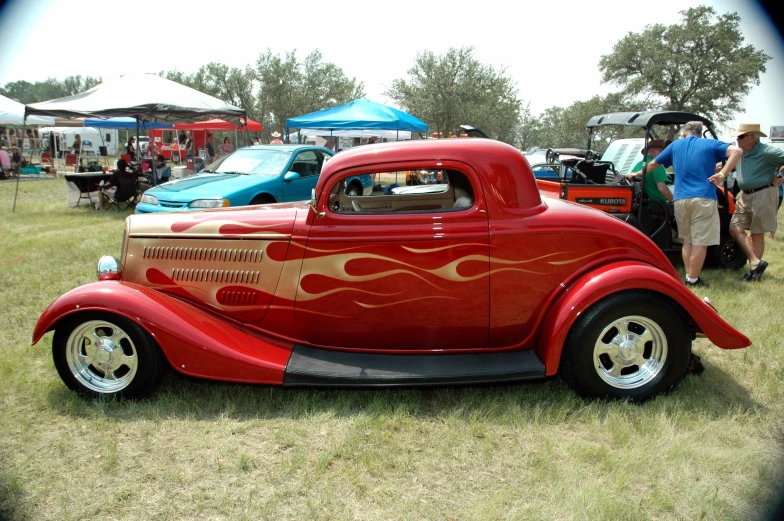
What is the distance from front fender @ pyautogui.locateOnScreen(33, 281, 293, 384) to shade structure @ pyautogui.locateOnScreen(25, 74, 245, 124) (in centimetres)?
987

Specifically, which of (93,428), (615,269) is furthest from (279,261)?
(615,269)

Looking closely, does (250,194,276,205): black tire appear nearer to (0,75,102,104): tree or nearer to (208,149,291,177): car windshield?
(208,149,291,177): car windshield

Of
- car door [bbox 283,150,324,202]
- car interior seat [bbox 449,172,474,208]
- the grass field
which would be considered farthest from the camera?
car door [bbox 283,150,324,202]

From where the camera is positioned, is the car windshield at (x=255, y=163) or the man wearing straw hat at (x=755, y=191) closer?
the man wearing straw hat at (x=755, y=191)

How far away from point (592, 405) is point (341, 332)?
178cm

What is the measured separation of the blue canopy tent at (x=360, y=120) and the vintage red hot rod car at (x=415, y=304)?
38.0ft

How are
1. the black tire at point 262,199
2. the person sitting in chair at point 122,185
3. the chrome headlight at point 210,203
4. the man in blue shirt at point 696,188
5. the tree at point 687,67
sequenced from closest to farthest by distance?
the man in blue shirt at point 696,188
the chrome headlight at point 210,203
the black tire at point 262,199
the person sitting in chair at point 122,185
the tree at point 687,67

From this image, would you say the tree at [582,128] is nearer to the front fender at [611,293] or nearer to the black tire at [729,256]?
the black tire at [729,256]

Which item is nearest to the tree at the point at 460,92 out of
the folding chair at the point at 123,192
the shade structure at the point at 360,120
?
the shade structure at the point at 360,120

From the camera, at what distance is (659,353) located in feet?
11.6

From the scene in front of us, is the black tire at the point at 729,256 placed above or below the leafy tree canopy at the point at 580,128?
below

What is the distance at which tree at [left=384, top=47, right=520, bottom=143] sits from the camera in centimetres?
2883

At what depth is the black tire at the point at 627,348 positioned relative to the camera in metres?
3.39

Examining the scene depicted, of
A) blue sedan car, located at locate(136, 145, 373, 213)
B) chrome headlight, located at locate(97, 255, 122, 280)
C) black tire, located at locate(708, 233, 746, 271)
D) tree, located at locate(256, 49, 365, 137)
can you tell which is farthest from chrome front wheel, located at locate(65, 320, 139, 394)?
tree, located at locate(256, 49, 365, 137)
